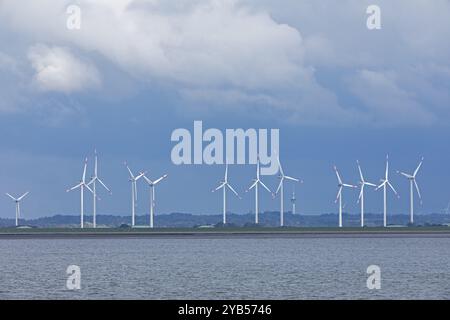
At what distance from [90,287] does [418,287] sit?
80.6 feet

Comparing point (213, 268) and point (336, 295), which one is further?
point (213, 268)

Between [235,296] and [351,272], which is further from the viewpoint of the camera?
[351,272]

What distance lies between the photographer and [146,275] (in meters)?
90.1

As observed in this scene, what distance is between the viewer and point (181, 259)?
123312mm
